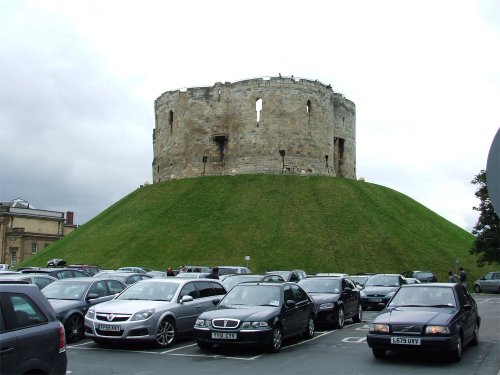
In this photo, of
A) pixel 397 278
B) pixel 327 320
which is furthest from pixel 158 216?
pixel 327 320

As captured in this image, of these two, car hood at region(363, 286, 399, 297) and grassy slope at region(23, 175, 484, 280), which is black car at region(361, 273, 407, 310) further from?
grassy slope at region(23, 175, 484, 280)

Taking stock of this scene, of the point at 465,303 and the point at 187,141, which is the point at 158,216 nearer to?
the point at 187,141

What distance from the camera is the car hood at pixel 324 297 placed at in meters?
16.8

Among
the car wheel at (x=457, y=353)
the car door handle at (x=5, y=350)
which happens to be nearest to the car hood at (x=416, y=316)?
the car wheel at (x=457, y=353)

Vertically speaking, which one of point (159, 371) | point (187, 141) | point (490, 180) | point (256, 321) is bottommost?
point (159, 371)

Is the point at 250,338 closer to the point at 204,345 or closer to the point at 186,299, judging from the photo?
the point at 204,345

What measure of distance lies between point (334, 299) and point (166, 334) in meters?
5.96

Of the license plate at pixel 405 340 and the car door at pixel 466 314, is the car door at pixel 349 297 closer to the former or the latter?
the car door at pixel 466 314

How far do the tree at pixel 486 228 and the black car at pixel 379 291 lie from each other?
1458 centimetres

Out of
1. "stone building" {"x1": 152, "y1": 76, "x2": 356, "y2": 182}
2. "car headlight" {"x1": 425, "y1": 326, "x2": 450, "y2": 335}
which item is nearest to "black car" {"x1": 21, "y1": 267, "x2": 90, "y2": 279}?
"car headlight" {"x1": 425, "y1": 326, "x2": 450, "y2": 335}

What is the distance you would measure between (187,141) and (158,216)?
1210 centimetres

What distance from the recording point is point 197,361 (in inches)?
446

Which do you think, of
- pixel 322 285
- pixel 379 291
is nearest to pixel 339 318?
pixel 322 285

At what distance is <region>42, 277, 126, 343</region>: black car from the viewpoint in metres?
13.9
